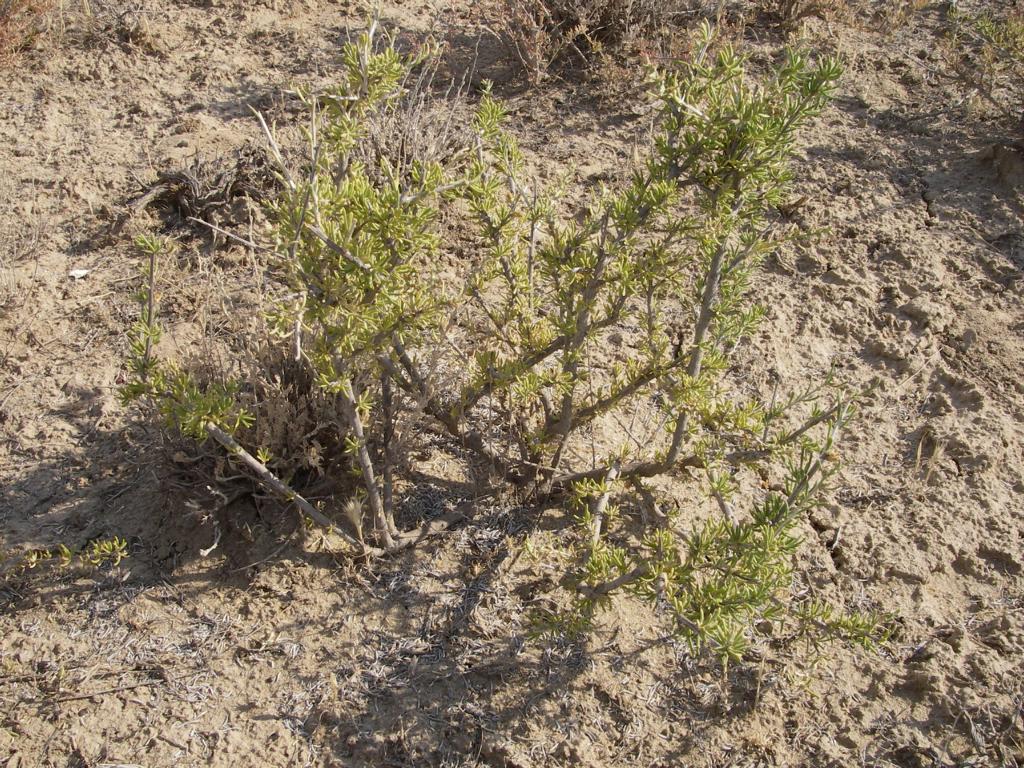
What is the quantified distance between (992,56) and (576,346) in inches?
147

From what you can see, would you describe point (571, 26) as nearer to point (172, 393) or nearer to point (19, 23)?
point (19, 23)

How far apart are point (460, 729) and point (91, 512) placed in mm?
1620

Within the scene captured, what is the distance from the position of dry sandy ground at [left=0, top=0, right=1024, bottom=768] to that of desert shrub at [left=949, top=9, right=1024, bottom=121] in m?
0.39

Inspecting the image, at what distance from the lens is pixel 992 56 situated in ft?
15.5

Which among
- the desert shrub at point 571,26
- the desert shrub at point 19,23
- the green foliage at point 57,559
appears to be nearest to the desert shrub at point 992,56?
the desert shrub at point 571,26

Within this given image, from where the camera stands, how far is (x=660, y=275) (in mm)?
2592

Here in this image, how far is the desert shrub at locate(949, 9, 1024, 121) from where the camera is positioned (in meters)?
4.59

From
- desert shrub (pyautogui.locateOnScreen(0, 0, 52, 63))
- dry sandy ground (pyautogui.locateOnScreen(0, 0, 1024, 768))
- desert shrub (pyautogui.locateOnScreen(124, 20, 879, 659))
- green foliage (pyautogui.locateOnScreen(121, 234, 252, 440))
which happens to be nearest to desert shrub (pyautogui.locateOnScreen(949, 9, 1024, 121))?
dry sandy ground (pyautogui.locateOnScreen(0, 0, 1024, 768))

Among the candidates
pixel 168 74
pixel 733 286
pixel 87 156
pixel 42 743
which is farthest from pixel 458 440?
pixel 168 74

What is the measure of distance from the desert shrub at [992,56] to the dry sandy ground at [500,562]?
0.39m

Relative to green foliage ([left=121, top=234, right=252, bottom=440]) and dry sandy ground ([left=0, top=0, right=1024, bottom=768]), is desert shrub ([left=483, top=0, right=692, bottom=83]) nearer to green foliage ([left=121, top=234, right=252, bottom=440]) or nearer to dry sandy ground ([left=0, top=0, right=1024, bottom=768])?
dry sandy ground ([left=0, top=0, right=1024, bottom=768])

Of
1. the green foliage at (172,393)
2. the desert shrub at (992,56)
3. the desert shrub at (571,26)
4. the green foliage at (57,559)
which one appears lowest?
the green foliage at (57,559)

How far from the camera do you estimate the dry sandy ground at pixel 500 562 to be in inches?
101

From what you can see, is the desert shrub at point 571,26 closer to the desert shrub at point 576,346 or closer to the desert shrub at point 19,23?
the desert shrub at point 576,346
